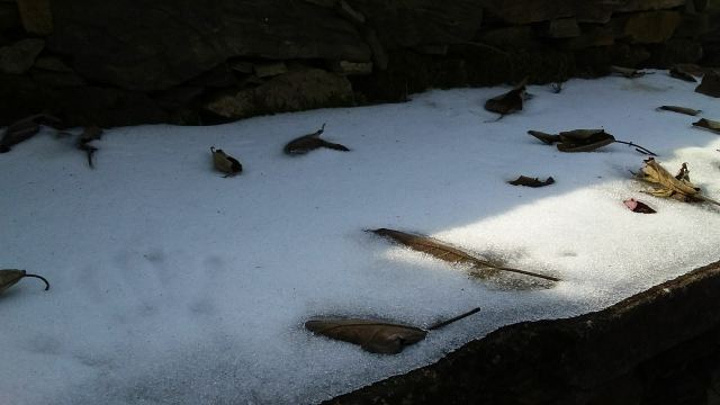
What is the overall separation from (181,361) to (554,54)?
8.56ft

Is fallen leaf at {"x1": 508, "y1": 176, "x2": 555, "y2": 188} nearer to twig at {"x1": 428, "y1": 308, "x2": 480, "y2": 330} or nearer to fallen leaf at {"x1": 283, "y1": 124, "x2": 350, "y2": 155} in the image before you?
fallen leaf at {"x1": 283, "y1": 124, "x2": 350, "y2": 155}

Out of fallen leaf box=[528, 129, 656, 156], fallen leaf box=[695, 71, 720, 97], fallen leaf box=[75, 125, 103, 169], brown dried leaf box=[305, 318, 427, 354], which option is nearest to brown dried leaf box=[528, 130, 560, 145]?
fallen leaf box=[528, 129, 656, 156]

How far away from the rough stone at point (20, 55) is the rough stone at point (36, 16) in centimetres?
4

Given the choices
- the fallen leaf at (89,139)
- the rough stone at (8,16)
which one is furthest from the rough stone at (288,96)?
the rough stone at (8,16)

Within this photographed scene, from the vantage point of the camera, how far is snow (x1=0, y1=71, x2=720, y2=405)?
1261mm

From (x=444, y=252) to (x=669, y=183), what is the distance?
0.87m

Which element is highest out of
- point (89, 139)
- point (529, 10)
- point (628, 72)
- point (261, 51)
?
point (529, 10)

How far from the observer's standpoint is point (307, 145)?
7.61 feet

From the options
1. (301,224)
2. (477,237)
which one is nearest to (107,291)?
(301,224)

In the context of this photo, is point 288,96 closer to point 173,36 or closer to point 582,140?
point 173,36

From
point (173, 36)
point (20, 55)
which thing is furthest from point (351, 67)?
point (20, 55)

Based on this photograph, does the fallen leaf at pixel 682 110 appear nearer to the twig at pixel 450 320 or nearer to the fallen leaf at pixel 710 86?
the fallen leaf at pixel 710 86

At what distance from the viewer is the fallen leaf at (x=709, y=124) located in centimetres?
268

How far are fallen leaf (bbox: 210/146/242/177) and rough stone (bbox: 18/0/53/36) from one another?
2.53 ft
